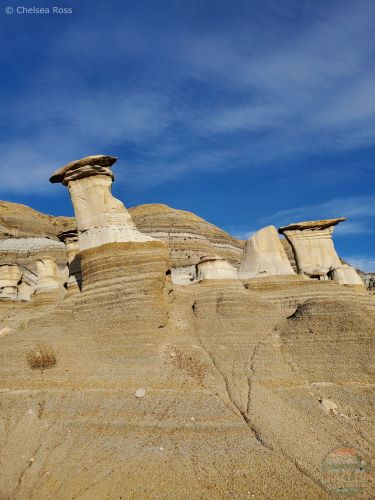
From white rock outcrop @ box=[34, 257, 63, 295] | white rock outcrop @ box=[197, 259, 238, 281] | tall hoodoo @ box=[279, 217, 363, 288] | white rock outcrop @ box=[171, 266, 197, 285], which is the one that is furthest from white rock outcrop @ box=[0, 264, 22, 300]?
tall hoodoo @ box=[279, 217, 363, 288]

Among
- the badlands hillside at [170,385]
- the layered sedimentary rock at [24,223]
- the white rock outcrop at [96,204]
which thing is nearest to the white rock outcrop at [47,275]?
the badlands hillside at [170,385]

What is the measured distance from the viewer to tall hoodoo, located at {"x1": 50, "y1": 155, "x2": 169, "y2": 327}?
484 inches

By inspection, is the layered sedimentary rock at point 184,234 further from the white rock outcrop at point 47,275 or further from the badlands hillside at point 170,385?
the badlands hillside at point 170,385

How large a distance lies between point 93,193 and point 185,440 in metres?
8.84

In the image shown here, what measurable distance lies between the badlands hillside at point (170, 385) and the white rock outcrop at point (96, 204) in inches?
1.6

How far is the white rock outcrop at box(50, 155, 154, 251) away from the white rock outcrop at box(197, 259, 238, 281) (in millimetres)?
9991

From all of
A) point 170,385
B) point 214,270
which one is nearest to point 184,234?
point 214,270

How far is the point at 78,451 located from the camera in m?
7.95

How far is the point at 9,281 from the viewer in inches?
1256

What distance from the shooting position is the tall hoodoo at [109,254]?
1229 cm

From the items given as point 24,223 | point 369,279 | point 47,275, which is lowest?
point 369,279

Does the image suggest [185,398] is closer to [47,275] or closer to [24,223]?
[47,275]

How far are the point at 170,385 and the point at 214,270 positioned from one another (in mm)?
14230

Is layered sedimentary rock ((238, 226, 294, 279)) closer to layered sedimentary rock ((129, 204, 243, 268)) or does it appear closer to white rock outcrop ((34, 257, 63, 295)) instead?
white rock outcrop ((34, 257, 63, 295))
